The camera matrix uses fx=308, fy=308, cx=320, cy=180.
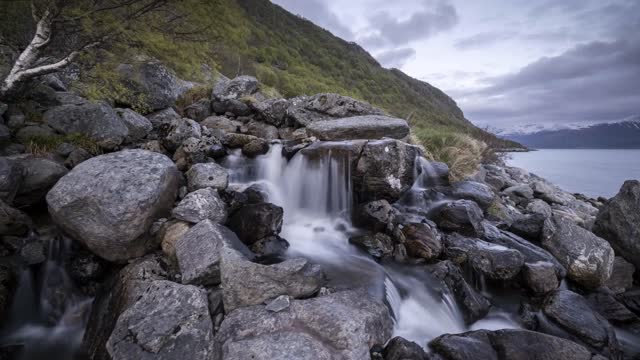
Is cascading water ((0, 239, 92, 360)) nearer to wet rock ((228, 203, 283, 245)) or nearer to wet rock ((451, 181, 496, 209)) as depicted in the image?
wet rock ((228, 203, 283, 245))

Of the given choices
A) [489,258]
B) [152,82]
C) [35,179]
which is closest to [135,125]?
[152,82]

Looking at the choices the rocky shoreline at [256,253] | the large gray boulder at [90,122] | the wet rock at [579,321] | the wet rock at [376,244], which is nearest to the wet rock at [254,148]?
the rocky shoreline at [256,253]

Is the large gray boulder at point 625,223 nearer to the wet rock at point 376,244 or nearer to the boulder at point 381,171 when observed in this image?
the boulder at point 381,171

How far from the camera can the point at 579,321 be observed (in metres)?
4.80

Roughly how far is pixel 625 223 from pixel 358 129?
7.08 meters

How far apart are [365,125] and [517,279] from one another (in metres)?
5.68

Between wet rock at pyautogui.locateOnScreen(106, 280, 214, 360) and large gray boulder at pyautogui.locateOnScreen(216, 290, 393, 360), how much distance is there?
250 millimetres

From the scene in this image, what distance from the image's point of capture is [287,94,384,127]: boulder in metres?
11.4

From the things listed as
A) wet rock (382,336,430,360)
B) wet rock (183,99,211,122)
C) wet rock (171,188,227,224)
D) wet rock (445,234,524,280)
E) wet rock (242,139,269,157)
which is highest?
wet rock (183,99,211,122)

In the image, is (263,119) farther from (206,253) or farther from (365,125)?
(206,253)

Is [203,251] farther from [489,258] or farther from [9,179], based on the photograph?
[489,258]

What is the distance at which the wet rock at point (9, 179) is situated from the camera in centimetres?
500

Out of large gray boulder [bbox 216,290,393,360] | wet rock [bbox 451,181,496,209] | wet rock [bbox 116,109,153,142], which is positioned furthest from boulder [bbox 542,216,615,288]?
wet rock [bbox 116,109,153,142]

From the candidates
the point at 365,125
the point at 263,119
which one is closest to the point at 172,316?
the point at 365,125
